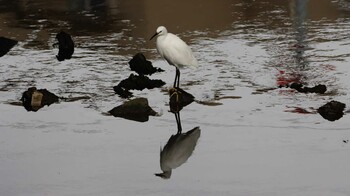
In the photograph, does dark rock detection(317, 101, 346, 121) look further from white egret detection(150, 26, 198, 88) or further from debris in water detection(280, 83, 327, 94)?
white egret detection(150, 26, 198, 88)

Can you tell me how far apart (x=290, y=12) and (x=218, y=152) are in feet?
49.0

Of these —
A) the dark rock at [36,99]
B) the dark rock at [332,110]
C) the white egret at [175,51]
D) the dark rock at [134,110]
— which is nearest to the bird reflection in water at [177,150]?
the dark rock at [134,110]

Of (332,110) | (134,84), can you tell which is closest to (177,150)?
(332,110)

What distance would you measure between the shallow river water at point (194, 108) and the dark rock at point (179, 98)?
22cm

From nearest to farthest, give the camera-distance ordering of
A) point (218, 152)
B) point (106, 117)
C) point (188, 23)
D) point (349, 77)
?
point (218, 152), point (106, 117), point (349, 77), point (188, 23)

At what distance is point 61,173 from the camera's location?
12.8 m

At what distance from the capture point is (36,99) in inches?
675

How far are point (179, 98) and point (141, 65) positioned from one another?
9.59 feet

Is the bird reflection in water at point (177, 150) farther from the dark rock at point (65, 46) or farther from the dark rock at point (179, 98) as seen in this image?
the dark rock at point (65, 46)

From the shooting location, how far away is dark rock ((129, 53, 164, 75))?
1970cm

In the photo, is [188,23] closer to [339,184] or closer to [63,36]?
[63,36]

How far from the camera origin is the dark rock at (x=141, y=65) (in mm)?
19703

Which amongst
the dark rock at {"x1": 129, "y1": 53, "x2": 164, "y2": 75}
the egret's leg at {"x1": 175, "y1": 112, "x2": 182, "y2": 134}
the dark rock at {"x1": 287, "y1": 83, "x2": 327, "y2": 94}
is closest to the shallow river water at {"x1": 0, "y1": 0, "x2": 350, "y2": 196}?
the egret's leg at {"x1": 175, "y1": 112, "x2": 182, "y2": 134}

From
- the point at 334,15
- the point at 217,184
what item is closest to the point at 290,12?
the point at 334,15
